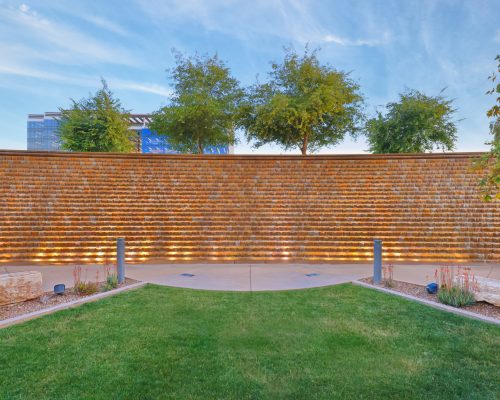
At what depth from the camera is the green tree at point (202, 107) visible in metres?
25.3

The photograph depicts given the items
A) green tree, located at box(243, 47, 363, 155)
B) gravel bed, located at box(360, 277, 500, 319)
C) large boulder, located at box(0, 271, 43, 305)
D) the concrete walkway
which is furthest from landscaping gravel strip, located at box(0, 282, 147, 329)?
green tree, located at box(243, 47, 363, 155)

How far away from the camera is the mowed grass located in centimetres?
312

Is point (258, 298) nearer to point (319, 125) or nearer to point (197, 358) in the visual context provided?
point (197, 358)

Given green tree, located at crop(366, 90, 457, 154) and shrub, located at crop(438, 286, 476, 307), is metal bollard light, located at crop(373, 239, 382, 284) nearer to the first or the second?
shrub, located at crop(438, 286, 476, 307)

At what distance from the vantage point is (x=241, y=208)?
39.0 ft

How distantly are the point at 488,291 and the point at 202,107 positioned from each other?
23.1 meters

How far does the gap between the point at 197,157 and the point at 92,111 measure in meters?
16.9

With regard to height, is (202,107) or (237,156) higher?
(202,107)

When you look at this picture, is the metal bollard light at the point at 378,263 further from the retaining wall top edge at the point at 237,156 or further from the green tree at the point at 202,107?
the green tree at the point at 202,107

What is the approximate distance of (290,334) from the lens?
14.5 ft

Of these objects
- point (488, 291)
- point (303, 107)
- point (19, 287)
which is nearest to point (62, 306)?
point (19, 287)

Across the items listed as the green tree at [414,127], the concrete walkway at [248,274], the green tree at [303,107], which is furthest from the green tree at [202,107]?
the concrete walkway at [248,274]

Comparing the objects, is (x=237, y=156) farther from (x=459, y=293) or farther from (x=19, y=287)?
(x=459, y=293)

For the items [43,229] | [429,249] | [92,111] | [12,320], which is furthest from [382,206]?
[92,111]
